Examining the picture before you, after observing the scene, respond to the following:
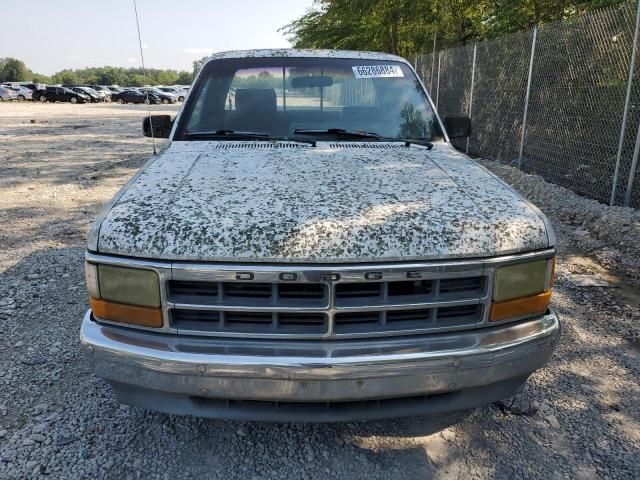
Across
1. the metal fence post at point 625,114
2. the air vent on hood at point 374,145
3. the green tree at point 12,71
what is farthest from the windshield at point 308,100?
the green tree at point 12,71

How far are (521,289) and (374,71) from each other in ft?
7.11

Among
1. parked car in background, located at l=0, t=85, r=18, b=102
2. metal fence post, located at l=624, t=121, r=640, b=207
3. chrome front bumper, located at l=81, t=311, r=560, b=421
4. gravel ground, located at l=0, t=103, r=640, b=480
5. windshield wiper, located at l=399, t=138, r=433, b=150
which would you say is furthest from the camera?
parked car in background, located at l=0, t=85, r=18, b=102

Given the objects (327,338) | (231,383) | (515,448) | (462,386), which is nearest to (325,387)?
(327,338)

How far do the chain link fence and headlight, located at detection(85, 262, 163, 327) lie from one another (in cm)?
603

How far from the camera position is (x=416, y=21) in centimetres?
1684

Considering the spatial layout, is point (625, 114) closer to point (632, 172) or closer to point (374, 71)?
point (632, 172)

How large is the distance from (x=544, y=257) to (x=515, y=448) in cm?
97

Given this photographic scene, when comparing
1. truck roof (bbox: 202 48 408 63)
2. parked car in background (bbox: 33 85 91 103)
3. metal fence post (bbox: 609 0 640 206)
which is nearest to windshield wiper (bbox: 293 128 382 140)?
truck roof (bbox: 202 48 408 63)

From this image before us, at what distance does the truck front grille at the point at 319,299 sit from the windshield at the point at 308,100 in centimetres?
156

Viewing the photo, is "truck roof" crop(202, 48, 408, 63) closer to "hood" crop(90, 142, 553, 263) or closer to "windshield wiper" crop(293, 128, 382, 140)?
"windshield wiper" crop(293, 128, 382, 140)

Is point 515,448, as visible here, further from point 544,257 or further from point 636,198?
point 636,198

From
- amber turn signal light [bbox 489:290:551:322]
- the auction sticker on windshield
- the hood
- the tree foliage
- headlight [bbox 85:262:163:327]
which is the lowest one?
amber turn signal light [bbox 489:290:551:322]

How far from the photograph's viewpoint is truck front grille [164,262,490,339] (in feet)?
6.27

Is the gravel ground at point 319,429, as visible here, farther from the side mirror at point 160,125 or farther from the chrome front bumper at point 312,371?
the side mirror at point 160,125
